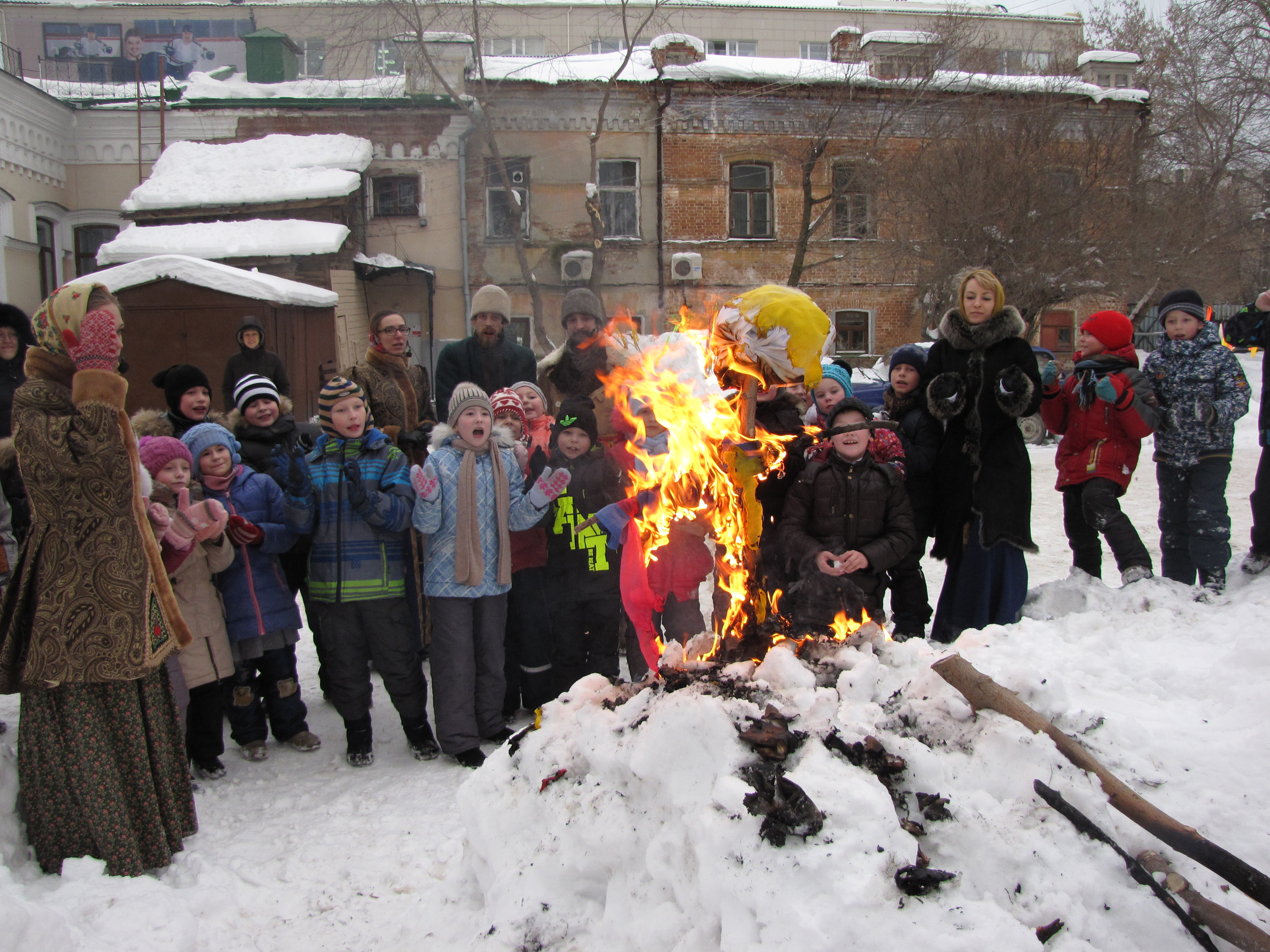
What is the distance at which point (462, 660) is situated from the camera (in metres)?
4.26

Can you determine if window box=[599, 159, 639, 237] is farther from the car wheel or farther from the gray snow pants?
the gray snow pants

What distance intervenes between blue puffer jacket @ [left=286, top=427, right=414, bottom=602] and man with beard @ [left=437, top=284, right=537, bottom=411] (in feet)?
5.68

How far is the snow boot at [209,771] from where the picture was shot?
4.07 m

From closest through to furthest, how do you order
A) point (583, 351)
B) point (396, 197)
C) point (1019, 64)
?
point (583, 351) < point (396, 197) < point (1019, 64)

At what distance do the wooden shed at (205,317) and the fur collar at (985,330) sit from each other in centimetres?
966

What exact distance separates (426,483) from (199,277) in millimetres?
9769

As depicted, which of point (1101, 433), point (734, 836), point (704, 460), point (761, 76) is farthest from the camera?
point (761, 76)

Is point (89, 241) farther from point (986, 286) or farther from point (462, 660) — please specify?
point (986, 286)

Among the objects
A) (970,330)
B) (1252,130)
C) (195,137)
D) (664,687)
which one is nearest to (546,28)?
(195,137)

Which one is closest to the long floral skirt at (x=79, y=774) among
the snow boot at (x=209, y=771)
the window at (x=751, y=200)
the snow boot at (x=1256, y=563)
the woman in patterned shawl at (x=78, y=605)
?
the woman in patterned shawl at (x=78, y=605)

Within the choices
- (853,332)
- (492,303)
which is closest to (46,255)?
(492,303)

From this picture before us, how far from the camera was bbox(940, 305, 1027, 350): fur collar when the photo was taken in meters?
4.70

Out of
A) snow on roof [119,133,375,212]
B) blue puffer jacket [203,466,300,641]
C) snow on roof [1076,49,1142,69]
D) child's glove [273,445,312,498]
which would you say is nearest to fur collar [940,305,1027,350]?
child's glove [273,445,312,498]

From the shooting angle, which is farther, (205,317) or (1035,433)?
(1035,433)
